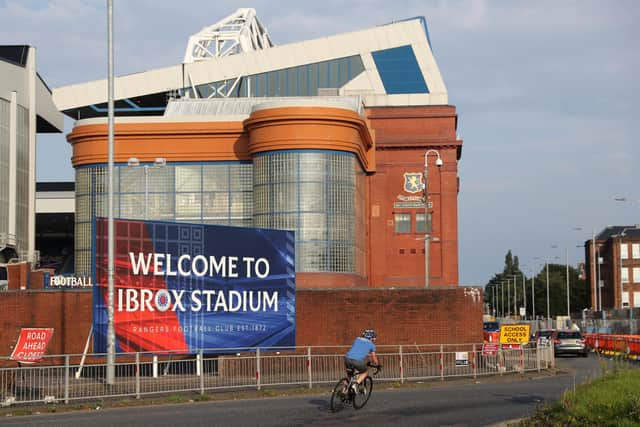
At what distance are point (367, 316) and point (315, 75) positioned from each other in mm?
33852

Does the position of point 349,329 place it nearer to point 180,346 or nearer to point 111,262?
point 180,346

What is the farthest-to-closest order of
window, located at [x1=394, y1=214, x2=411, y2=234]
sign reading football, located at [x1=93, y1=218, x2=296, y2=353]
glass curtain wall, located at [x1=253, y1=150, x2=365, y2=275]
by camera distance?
window, located at [x1=394, y1=214, x2=411, y2=234]
glass curtain wall, located at [x1=253, y1=150, x2=365, y2=275]
sign reading football, located at [x1=93, y1=218, x2=296, y2=353]

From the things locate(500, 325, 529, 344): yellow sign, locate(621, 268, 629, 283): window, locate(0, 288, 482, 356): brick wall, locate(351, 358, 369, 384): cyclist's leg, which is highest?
locate(621, 268, 629, 283): window

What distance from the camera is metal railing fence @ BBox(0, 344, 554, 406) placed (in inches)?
957

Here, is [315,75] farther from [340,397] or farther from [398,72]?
[340,397]

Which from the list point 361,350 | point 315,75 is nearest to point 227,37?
point 315,75

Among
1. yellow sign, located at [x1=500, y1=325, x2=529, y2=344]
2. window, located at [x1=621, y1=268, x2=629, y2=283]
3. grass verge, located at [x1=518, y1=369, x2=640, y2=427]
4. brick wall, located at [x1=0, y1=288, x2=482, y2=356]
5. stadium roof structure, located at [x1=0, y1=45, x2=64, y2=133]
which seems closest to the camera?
grass verge, located at [x1=518, y1=369, x2=640, y2=427]

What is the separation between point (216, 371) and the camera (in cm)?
2797

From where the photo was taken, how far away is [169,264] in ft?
95.7

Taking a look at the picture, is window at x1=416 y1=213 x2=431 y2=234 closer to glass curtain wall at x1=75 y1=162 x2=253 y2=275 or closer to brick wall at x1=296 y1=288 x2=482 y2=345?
glass curtain wall at x1=75 y1=162 x2=253 y2=275

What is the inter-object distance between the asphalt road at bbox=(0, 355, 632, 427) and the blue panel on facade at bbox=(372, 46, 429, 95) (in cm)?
4397

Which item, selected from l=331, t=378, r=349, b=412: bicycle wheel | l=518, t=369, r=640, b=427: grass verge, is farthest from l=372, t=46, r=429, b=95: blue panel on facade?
l=518, t=369, r=640, b=427: grass verge

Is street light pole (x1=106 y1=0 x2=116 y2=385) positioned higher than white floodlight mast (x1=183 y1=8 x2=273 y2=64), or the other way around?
white floodlight mast (x1=183 y1=8 x2=273 y2=64)

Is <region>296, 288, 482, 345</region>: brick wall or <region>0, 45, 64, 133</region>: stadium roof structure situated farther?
<region>0, 45, 64, 133</region>: stadium roof structure
